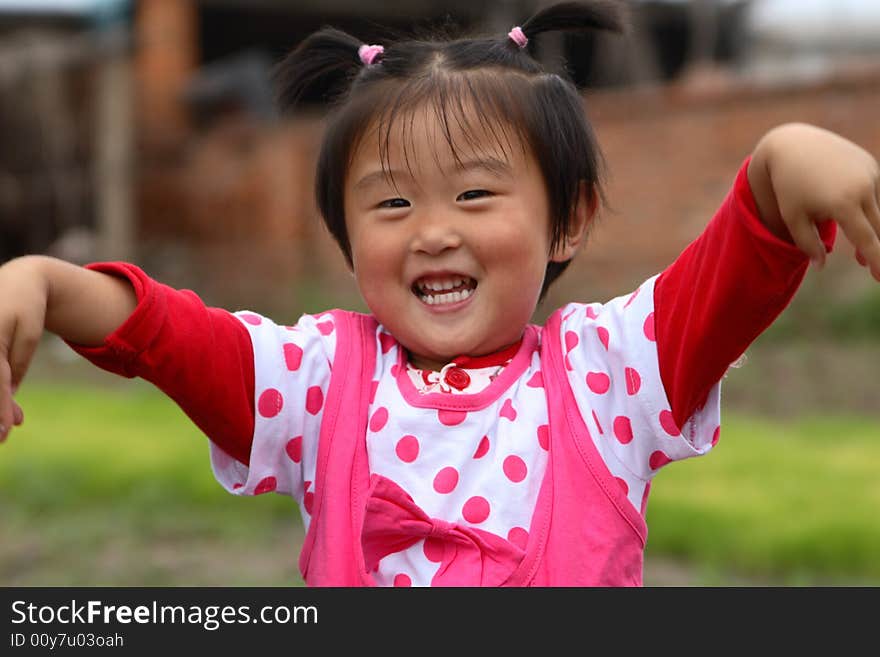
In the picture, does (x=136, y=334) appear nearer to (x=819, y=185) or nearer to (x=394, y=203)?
(x=394, y=203)

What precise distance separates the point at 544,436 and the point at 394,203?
0.39 meters

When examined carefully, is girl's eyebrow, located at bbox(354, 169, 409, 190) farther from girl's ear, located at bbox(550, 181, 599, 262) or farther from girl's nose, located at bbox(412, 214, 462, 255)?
girl's ear, located at bbox(550, 181, 599, 262)

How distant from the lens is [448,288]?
1.56 meters

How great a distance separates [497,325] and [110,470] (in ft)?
9.13

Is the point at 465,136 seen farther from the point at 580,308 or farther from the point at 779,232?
the point at 779,232

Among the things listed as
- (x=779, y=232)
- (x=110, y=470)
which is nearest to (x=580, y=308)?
(x=779, y=232)

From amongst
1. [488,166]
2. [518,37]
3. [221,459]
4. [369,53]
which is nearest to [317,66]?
[369,53]

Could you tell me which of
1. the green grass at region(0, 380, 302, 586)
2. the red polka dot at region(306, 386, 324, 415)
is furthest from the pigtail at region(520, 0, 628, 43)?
the green grass at region(0, 380, 302, 586)

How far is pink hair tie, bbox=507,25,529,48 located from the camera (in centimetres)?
170

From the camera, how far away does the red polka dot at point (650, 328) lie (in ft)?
4.84

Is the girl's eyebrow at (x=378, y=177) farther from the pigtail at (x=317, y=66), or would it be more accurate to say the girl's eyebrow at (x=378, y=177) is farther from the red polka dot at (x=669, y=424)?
the red polka dot at (x=669, y=424)

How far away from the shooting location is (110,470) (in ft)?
13.0

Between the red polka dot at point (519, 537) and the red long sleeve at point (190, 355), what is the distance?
0.39 metres

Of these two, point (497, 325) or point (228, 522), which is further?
point (228, 522)
